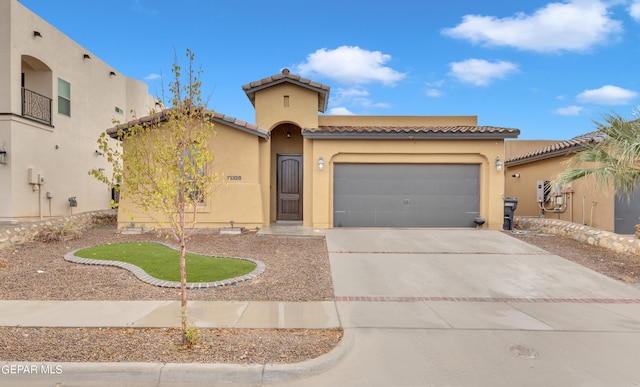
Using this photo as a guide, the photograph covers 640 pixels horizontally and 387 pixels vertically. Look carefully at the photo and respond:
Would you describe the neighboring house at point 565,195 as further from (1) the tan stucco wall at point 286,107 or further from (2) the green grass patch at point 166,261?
(2) the green grass patch at point 166,261

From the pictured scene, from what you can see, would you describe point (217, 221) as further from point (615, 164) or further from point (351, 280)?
point (615, 164)

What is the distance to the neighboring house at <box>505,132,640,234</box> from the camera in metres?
12.2

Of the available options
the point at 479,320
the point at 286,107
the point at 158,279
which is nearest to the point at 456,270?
the point at 479,320

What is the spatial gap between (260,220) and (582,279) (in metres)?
8.99

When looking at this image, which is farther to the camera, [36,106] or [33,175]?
[36,106]

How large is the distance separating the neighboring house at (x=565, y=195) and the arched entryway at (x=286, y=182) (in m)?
8.57

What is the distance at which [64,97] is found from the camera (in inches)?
563

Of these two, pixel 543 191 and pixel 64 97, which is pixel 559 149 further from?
pixel 64 97

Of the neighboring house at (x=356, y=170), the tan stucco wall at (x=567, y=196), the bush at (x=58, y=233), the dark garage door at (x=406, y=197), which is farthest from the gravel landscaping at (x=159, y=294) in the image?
the tan stucco wall at (x=567, y=196)

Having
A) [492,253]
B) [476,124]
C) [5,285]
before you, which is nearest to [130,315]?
[5,285]

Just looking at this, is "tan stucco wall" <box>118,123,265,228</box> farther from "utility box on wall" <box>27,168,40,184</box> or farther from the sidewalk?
the sidewalk

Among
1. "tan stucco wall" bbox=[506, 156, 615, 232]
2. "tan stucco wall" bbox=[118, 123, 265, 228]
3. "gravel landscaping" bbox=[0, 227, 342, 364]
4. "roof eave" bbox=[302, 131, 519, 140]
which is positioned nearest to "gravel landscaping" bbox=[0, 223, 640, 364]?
"gravel landscaping" bbox=[0, 227, 342, 364]

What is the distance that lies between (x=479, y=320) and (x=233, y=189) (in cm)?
909

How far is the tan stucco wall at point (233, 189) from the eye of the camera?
40.1 feet
